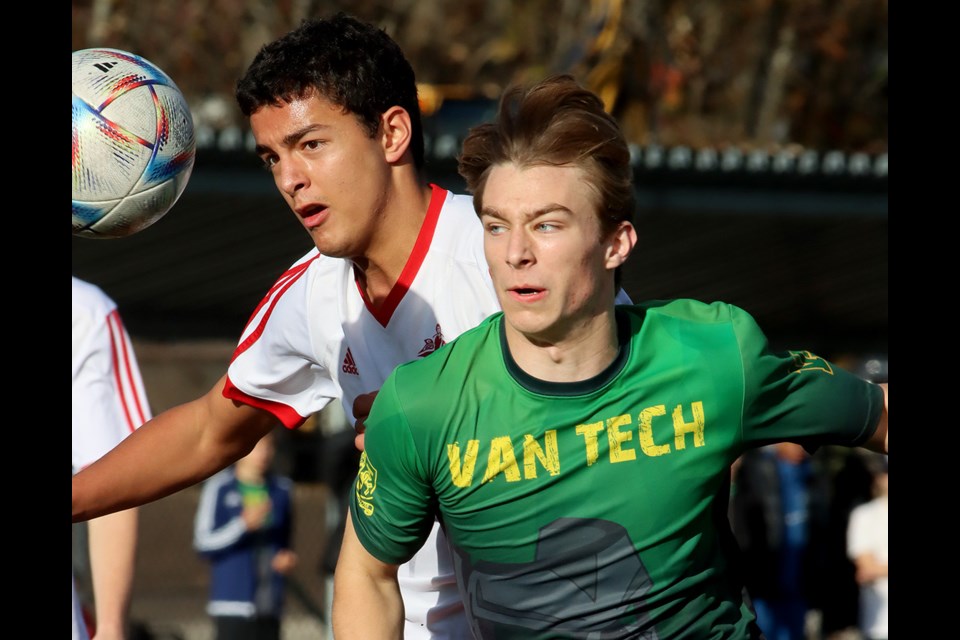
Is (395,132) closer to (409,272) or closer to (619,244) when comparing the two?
(409,272)

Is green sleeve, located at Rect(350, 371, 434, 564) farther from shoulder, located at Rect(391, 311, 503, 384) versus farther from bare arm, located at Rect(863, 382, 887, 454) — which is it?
bare arm, located at Rect(863, 382, 887, 454)

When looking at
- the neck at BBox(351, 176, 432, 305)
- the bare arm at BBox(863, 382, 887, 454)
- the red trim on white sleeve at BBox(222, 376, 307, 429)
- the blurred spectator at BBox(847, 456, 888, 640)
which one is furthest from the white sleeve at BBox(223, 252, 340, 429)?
the blurred spectator at BBox(847, 456, 888, 640)

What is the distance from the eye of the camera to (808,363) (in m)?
3.80

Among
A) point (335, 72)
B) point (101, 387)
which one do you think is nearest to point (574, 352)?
point (335, 72)

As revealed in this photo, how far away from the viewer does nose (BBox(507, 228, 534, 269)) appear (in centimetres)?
351

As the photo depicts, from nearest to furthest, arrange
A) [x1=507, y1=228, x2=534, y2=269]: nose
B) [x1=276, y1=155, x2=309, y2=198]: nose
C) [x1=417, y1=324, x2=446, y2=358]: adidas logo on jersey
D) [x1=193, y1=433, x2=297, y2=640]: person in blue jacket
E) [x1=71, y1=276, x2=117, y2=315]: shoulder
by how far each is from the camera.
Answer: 1. [x1=507, y1=228, x2=534, y2=269]: nose
2. [x1=276, y1=155, x2=309, y2=198]: nose
3. [x1=417, y1=324, x2=446, y2=358]: adidas logo on jersey
4. [x1=71, y1=276, x2=117, y2=315]: shoulder
5. [x1=193, y1=433, x2=297, y2=640]: person in blue jacket

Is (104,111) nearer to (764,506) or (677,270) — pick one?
(764,506)

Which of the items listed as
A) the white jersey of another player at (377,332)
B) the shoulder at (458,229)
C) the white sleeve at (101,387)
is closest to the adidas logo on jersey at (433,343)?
the white jersey of another player at (377,332)

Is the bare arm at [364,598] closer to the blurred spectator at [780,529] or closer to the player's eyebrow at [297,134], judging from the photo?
the player's eyebrow at [297,134]

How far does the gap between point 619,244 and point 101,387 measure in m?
2.37

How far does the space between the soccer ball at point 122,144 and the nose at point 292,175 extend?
397 millimetres

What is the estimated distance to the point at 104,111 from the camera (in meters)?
4.24

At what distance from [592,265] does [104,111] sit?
1552 millimetres

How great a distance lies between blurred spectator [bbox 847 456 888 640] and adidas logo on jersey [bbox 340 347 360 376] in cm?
644
